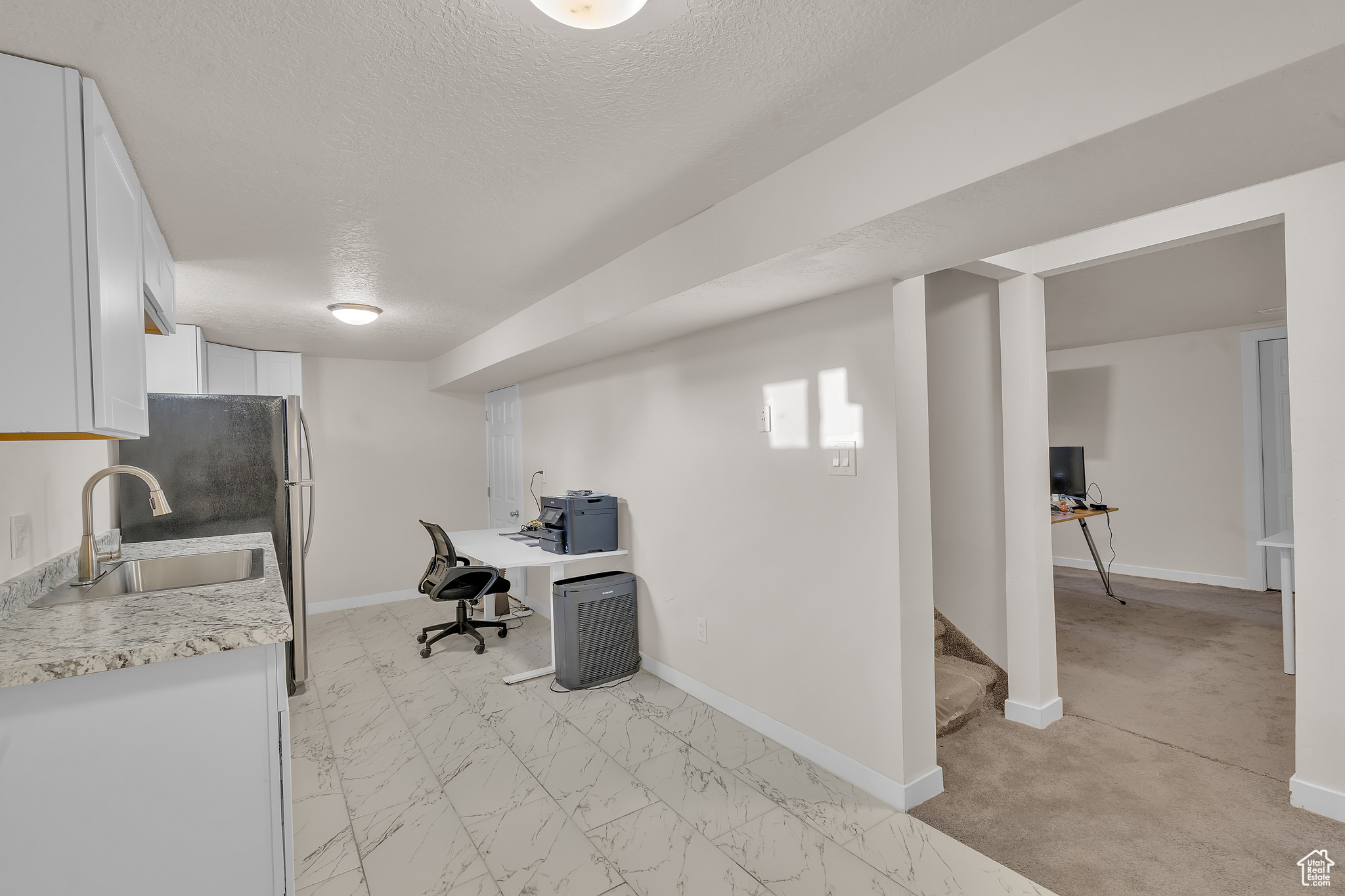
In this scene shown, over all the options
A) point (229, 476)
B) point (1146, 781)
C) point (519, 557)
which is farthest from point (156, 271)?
point (1146, 781)

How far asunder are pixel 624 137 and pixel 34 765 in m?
1.91

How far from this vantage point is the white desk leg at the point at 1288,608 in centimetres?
328

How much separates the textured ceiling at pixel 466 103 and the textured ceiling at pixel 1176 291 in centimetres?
222

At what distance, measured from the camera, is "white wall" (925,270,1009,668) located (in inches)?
120

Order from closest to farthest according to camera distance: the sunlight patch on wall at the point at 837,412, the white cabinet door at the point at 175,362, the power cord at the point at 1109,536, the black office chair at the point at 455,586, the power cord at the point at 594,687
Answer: the sunlight patch on wall at the point at 837,412
the power cord at the point at 594,687
the white cabinet door at the point at 175,362
the black office chair at the point at 455,586
the power cord at the point at 1109,536

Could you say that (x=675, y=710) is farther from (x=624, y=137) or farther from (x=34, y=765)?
(x=624, y=137)

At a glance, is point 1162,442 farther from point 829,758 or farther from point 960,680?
point 829,758

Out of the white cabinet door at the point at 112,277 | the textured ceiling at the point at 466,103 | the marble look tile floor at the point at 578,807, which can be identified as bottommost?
the marble look tile floor at the point at 578,807

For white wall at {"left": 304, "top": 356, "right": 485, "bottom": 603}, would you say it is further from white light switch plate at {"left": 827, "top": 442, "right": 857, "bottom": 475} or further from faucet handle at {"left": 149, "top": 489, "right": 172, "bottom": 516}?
white light switch plate at {"left": 827, "top": 442, "right": 857, "bottom": 475}

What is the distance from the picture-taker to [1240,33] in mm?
1052

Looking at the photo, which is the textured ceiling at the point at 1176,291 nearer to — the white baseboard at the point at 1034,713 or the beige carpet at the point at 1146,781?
the white baseboard at the point at 1034,713

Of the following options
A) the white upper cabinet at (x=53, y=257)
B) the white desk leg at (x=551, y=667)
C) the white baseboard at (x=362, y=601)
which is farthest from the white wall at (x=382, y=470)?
the white upper cabinet at (x=53, y=257)

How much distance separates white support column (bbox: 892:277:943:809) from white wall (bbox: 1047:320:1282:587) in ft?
15.9

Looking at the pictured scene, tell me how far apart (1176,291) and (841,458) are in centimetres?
321
